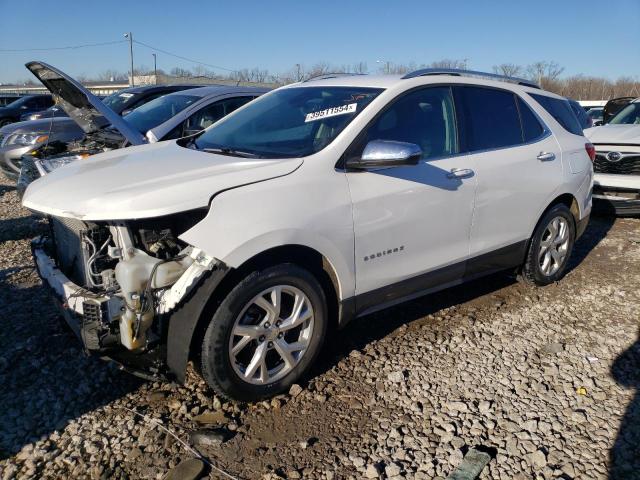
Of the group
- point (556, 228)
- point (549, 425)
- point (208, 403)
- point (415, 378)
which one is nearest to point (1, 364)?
point (208, 403)

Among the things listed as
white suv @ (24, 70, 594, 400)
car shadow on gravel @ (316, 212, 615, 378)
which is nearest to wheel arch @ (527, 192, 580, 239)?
white suv @ (24, 70, 594, 400)

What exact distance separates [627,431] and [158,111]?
6.40 m

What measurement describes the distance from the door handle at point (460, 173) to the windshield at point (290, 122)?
2.46 ft

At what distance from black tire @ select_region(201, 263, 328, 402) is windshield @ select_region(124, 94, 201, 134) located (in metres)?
4.56

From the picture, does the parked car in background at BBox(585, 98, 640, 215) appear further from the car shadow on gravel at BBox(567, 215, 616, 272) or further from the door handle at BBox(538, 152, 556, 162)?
the door handle at BBox(538, 152, 556, 162)

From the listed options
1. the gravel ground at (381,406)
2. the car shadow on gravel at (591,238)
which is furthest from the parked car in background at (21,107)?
the car shadow on gravel at (591,238)

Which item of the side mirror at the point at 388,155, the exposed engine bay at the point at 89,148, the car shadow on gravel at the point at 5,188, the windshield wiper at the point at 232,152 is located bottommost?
the car shadow on gravel at the point at 5,188

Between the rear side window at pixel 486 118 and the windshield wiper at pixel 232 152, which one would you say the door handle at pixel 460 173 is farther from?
the windshield wiper at pixel 232 152

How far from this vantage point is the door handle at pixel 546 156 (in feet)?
14.4

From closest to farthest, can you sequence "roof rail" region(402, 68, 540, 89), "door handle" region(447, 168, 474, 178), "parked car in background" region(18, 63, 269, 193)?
"door handle" region(447, 168, 474, 178), "roof rail" region(402, 68, 540, 89), "parked car in background" region(18, 63, 269, 193)

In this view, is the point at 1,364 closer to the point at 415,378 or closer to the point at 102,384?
the point at 102,384

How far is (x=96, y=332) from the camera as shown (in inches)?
104

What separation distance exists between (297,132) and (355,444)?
6.32 ft

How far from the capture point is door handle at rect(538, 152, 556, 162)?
14.4ft
